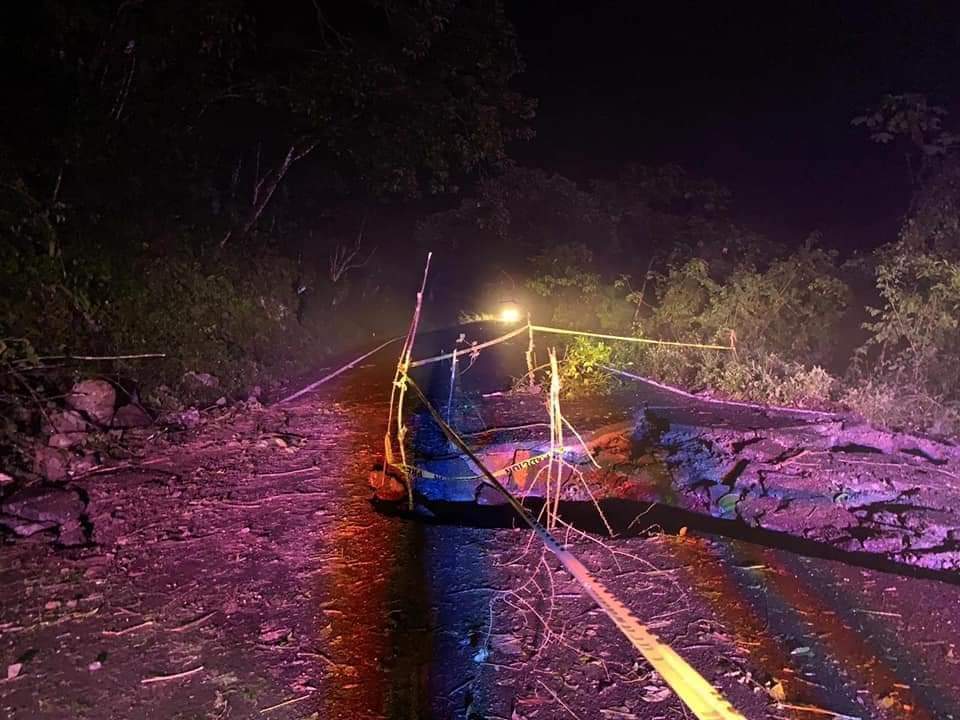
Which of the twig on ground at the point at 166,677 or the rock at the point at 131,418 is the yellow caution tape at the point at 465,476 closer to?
the twig on ground at the point at 166,677

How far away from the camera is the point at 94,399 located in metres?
6.58

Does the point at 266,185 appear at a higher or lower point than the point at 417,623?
higher

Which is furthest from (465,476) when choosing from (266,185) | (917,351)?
(266,185)

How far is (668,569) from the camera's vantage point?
3.97 metres

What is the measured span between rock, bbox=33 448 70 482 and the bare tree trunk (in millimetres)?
6264

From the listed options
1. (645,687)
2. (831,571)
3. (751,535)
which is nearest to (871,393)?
(751,535)

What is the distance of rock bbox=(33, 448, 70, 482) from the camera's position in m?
5.55

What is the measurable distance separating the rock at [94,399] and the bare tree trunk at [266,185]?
514 cm

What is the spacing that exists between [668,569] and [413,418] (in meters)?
4.32

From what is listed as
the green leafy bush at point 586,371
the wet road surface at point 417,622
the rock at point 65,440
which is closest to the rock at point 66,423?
the rock at point 65,440

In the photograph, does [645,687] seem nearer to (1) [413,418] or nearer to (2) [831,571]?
(2) [831,571]

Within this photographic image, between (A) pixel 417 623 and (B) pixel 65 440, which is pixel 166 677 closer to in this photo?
(A) pixel 417 623

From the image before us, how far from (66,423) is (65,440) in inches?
8.2

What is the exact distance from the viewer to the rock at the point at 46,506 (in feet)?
16.0
